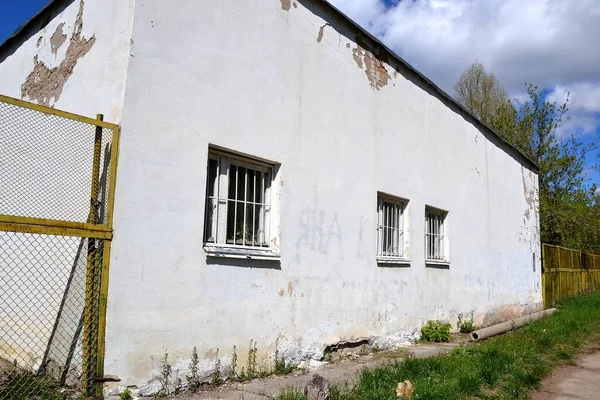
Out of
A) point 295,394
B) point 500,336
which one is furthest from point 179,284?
point 500,336

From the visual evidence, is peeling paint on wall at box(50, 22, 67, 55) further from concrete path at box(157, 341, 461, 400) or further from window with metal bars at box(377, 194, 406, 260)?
window with metal bars at box(377, 194, 406, 260)

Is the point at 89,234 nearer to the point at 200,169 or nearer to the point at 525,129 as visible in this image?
the point at 200,169

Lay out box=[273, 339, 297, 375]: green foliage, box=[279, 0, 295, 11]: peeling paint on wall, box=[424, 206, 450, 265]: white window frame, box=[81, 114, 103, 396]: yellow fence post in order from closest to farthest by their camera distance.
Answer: box=[81, 114, 103, 396]: yellow fence post < box=[273, 339, 297, 375]: green foliage < box=[279, 0, 295, 11]: peeling paint on wall < box=[424, 206, 450, 265]: white window frame

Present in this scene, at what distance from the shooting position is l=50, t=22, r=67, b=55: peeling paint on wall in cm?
601

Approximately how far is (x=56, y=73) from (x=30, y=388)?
3.47 metres

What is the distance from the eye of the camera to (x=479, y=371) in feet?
20.4

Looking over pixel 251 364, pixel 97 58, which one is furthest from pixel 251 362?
pixel 97 58

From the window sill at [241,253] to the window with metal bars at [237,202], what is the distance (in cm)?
10

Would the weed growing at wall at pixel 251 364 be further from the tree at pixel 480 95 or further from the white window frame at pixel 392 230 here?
the tree at pixel 480 95

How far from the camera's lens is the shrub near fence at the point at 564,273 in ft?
54.4

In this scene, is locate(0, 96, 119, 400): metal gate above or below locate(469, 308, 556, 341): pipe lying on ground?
above

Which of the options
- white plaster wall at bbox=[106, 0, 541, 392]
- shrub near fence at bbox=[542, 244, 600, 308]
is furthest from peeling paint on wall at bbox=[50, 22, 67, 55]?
shrub near fence at bbox=[542, 244, 600, 308]

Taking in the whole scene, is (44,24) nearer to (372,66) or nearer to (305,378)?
(372,66)

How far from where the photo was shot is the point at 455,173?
1075 cm
